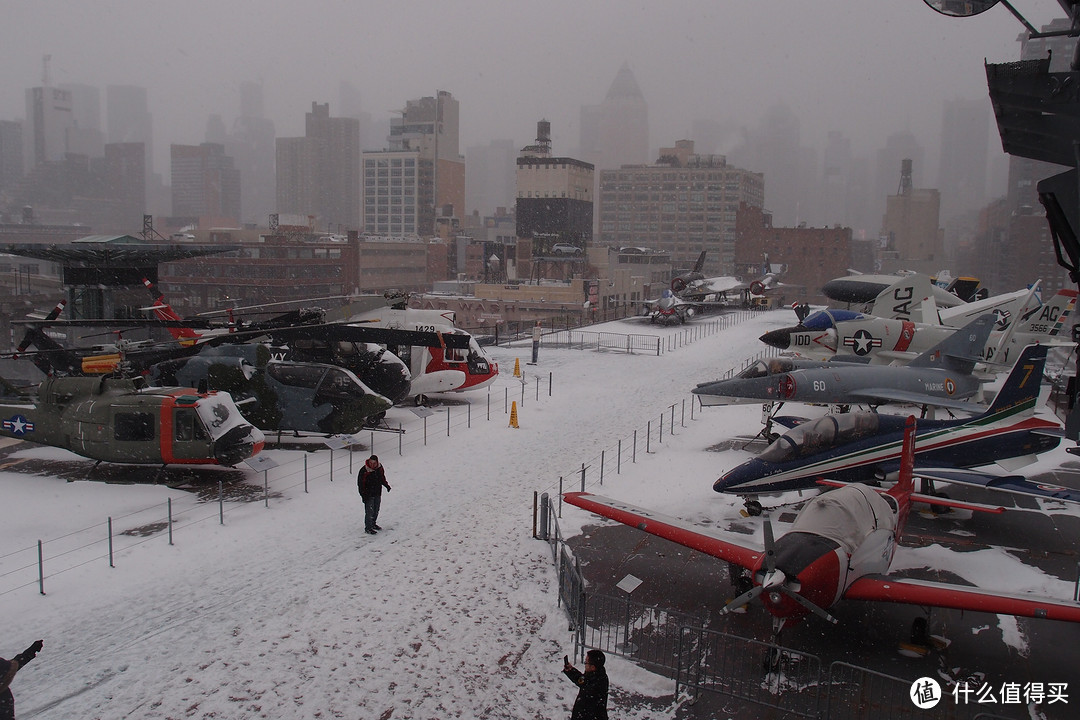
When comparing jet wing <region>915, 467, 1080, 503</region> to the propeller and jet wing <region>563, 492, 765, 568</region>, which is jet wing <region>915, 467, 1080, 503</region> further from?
the propeller

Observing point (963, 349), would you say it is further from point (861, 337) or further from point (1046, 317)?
point (1046, 317)

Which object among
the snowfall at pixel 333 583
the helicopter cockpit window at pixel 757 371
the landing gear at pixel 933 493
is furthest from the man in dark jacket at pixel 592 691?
the helicopter cockpit window at pixel 757 371

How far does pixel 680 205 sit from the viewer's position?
16612 cm

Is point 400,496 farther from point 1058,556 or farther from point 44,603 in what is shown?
point 1058,556

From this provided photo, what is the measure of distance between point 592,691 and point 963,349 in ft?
63.4

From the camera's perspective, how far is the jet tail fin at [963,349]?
21.9 metres

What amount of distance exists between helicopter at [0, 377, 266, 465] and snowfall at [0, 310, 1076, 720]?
845 millimetres

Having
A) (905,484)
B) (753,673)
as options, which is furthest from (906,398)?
(753,673)

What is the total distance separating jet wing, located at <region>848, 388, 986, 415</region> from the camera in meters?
19.7


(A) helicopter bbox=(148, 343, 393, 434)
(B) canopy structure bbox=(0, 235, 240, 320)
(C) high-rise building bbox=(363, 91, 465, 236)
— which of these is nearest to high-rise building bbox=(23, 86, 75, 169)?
(C) high-rise building bbox=(363, 91, 465, 236)

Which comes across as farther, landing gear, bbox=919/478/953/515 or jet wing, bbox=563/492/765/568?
landing gear, bbox=919/478/953/515

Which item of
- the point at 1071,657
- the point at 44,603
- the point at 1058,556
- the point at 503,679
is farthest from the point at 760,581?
the point at 44,603

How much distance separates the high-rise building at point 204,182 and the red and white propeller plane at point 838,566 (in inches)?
7099

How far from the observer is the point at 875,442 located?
1491 cm
